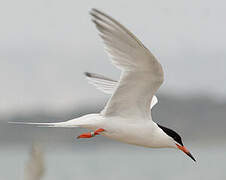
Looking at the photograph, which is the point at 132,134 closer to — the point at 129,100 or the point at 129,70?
the point at 129,100

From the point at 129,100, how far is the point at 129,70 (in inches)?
17.5

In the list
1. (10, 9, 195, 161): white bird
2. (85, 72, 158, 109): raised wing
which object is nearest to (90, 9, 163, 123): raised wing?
(10, 9, 195, 161): white bird

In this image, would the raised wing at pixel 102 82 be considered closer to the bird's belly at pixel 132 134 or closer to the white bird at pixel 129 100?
the white bird at pixel 129 100

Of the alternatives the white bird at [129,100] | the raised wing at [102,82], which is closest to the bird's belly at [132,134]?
the white bird at [129,100]

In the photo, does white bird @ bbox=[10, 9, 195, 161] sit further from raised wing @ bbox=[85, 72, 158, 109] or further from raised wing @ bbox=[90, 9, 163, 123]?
raised wing @ bbox=[85, 72, 158, 109]

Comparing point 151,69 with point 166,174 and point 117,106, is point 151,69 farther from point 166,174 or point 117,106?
point 166,174

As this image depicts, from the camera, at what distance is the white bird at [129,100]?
18.3 feet

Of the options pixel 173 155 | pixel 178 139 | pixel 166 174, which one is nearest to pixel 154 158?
pixel 173 155

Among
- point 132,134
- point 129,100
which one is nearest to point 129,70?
point 129,100

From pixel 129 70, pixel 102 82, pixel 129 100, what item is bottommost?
pixel 102 82

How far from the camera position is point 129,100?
6.27 meters

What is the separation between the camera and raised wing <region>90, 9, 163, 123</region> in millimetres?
5414

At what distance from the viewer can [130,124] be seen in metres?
6.41

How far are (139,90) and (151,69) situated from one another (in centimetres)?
36
